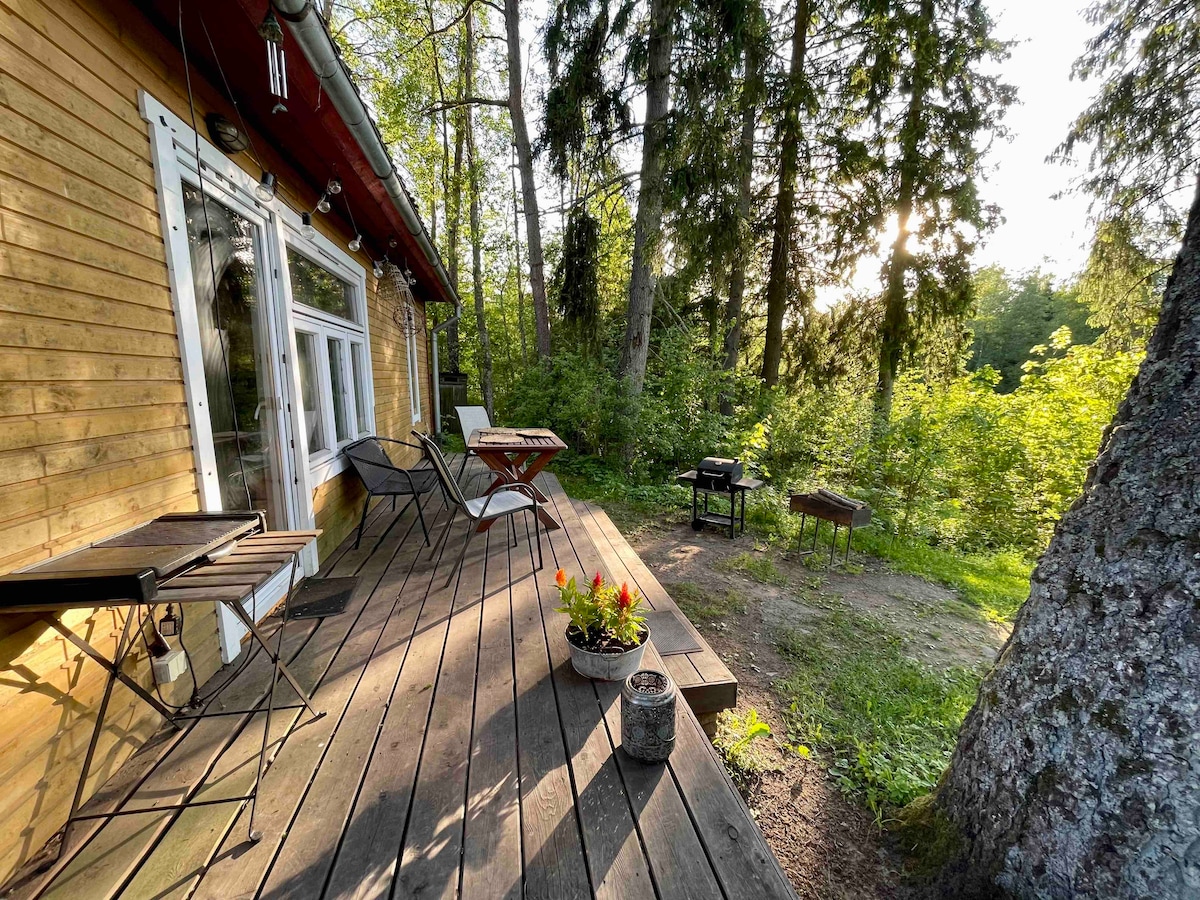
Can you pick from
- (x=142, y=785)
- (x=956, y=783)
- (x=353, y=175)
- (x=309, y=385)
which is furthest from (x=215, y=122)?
(x=956, y=783)

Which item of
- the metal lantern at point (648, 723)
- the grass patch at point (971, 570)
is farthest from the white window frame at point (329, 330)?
the grass patch at point (971, 570)

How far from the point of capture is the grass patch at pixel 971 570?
431cm

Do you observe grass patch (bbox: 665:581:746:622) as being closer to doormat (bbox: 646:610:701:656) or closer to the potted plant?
doormat (bbox: 646:610:701:656)

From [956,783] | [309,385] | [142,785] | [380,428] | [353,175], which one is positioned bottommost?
[956,783]

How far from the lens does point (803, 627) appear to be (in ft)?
11.4

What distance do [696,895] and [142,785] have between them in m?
1.62

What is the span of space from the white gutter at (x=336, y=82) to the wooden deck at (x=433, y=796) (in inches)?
94.6

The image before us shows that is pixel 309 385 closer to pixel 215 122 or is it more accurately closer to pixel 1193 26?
pixel 215 122

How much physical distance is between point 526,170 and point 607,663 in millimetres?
8990

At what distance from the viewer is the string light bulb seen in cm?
251

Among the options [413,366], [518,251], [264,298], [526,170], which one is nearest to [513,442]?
[264,298]

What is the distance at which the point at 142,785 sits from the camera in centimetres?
143

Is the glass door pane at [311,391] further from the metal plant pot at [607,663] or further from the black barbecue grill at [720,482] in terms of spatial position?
the black barbecue grill at [720,482]

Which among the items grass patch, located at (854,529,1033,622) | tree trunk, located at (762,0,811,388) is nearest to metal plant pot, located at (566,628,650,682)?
grass patch, located at (854,529,1033,622)
